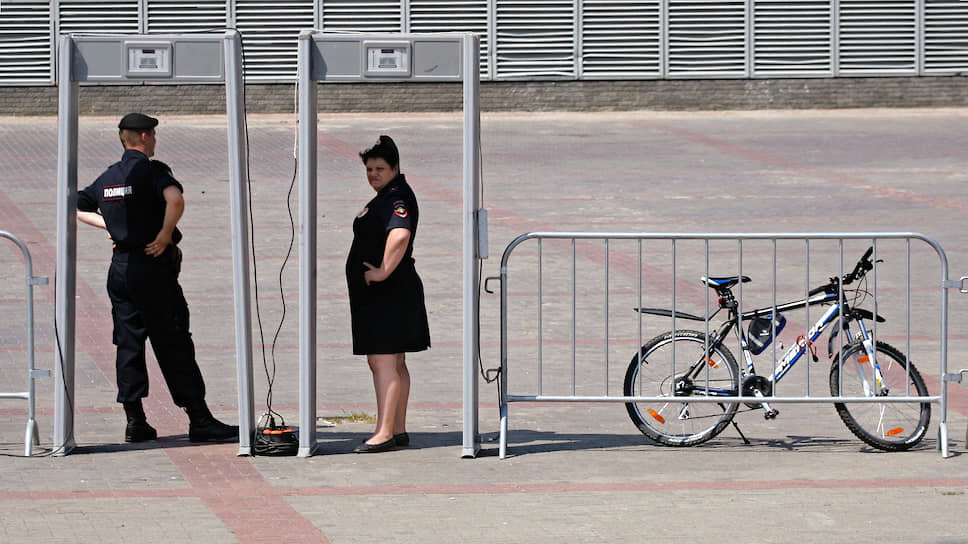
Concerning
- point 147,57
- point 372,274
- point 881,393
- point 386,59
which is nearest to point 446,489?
point 372,274

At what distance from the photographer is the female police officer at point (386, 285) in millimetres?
7566

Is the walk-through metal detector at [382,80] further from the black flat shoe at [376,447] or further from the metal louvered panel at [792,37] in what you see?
the metal louvered panel at [792,37]

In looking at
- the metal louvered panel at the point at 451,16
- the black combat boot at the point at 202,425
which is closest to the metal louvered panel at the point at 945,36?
the metal louvered panel at the point at 451,16

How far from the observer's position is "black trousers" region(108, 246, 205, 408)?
7.72 meters

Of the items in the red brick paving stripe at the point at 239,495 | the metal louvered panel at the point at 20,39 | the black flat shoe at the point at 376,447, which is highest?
the metal louvered panel at the point at 20,39

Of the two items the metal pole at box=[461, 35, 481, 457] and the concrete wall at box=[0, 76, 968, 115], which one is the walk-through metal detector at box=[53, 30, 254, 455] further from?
the concrete wall at box=[0, 76, 968, 115]

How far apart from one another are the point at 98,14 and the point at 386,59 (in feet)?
68.2

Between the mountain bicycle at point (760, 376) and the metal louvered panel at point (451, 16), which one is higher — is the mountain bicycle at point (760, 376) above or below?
below

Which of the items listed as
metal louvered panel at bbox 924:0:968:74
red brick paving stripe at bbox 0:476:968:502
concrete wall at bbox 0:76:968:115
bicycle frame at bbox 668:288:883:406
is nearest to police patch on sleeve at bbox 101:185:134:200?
red brick paving stripe at bbox 0:476:968:502

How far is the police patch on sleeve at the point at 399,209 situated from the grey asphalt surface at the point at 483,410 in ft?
4.19

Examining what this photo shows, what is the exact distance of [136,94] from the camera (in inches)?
1059

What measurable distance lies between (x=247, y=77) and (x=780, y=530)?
22.3m

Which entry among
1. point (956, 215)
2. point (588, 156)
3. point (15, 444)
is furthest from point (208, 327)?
point (588, 156)

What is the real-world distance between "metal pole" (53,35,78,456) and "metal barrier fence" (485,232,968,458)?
7.52ft
